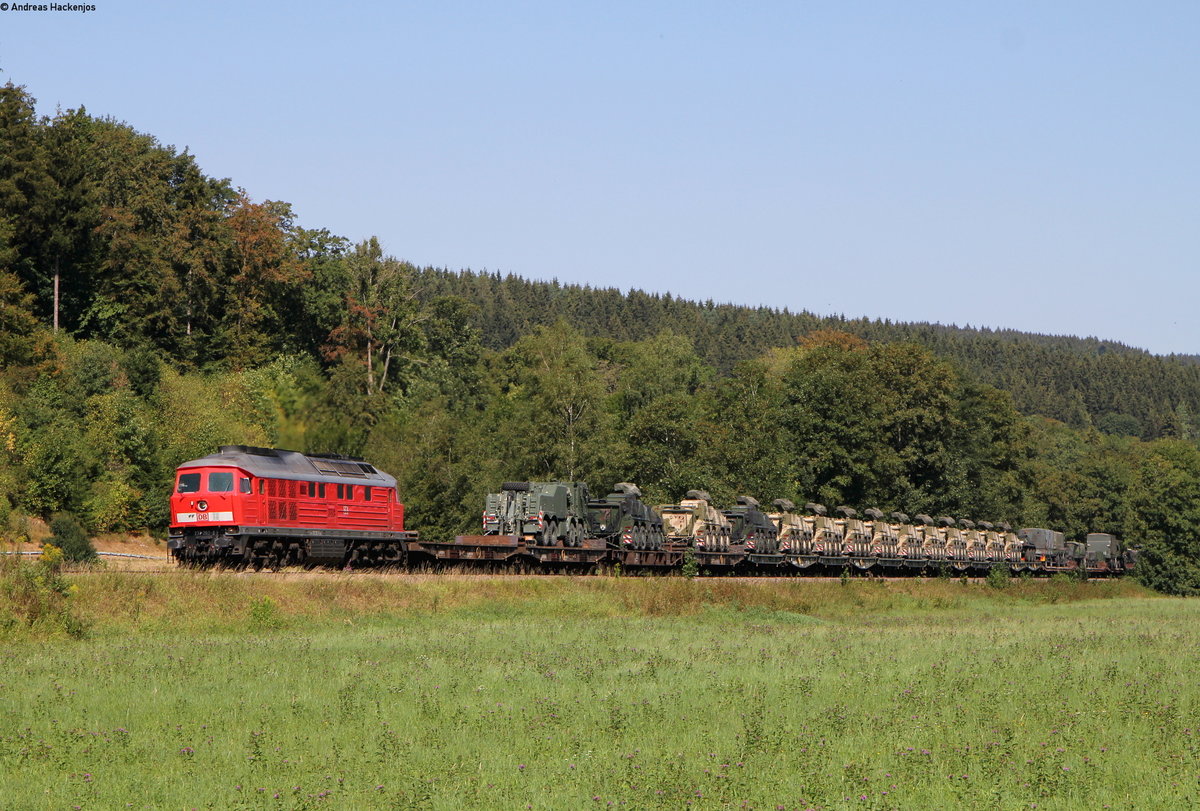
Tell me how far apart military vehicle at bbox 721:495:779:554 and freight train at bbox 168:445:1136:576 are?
0.08 m

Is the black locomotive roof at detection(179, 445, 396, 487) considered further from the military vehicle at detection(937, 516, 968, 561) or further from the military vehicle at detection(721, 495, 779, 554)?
the military vehicle at detection(937, 516, 968, 561)

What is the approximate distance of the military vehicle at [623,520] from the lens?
174 feet

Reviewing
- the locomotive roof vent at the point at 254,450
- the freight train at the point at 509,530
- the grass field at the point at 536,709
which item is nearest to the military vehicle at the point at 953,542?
the freight train at the point at 509,530

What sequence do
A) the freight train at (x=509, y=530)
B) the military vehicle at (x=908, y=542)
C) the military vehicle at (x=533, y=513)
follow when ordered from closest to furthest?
the freight train at (x=509, y=530), the military vehicle at (x=533, y=513), the military vehicle at (x=908, y=542)

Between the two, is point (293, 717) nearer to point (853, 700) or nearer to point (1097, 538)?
point (853, 700)

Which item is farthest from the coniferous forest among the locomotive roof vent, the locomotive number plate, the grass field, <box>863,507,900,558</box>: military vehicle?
the grass field

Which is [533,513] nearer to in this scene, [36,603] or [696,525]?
[696,525]

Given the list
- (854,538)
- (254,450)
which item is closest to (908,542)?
(854,538)

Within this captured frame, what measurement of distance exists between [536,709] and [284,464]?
67.1 feet

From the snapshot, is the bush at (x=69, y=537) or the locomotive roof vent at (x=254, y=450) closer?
the locomotive roof vent at (x=254, y=450)

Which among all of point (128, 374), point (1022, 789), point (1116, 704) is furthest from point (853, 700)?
point (128, 374)

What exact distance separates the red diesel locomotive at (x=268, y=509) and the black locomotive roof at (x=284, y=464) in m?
0.03

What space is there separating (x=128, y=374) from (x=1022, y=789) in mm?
65732

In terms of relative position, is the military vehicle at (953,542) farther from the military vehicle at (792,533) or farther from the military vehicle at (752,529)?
→ the military vehicle at (752,529)
